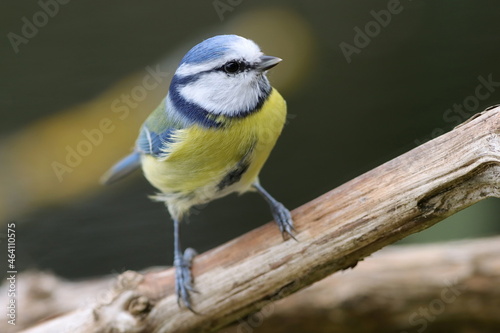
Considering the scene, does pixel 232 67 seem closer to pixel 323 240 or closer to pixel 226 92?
pixel 226 92

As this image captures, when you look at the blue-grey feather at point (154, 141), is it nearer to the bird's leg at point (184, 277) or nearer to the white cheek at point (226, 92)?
the white cheek at point (226, 92)

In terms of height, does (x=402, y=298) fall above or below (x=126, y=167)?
below

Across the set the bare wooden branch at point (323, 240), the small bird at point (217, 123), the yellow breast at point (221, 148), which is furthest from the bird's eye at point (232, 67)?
the bare wooden branch at point (323, 240)

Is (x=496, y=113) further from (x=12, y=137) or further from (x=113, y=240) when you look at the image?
(x=12, y=137)

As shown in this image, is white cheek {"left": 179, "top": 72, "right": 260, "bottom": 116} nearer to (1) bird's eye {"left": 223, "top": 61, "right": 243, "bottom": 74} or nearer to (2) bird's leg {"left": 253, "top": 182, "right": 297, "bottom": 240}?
(1) bird's eye {"left": 223, "top": 61, "right": 243, "bottom": 74}

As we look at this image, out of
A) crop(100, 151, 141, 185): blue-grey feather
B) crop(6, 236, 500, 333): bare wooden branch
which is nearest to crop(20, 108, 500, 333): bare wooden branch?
crop(6, 236, 500, 333): bare wooden branch

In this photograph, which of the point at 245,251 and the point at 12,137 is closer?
the point at 245,251

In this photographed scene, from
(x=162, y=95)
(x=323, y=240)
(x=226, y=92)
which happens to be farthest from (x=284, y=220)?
(x=162, y=95)

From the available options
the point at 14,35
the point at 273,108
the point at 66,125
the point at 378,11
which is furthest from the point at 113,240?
the point at 378,11
